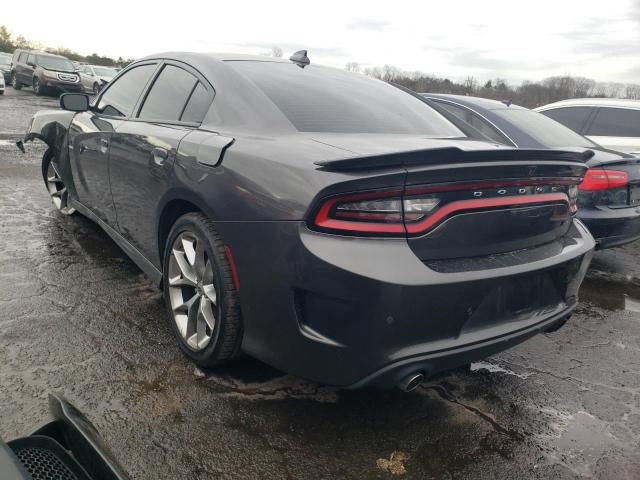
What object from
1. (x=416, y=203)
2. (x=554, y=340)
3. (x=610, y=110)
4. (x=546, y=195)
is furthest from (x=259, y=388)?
(x=610, y=110)

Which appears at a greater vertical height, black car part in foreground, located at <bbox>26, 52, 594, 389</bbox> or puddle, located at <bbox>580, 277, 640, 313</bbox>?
black car part in foreground, located at <bbox>26, 52, 594, 389</bbox>

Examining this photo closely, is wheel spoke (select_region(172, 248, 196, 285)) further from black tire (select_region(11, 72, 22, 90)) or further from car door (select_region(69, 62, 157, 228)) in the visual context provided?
black tire (select_region(11, 72, 22, 90))

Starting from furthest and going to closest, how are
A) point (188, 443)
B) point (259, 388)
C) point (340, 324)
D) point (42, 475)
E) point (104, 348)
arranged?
1. point (104, 348)
2. point (259, 388)
3. point (188, 443)
4. point (340, 324)
5. point (42, 475)

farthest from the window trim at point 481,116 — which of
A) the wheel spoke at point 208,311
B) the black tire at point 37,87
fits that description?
the black tire at point 37,87

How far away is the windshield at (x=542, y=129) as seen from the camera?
467cm

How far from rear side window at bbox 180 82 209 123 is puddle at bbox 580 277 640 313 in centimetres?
327

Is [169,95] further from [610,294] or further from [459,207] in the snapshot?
[610,294]

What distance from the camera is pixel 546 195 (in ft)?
7.28

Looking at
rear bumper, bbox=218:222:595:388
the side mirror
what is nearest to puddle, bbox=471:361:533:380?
rear bumper, bbox=218:222:595:388

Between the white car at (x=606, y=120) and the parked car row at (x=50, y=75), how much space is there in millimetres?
18366

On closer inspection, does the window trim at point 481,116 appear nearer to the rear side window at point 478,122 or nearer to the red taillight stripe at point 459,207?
the rear side window at point 478,122

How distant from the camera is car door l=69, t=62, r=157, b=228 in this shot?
346 centimetres

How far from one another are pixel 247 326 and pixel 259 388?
17.6 inches

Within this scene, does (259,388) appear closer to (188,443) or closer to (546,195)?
(188,443)
